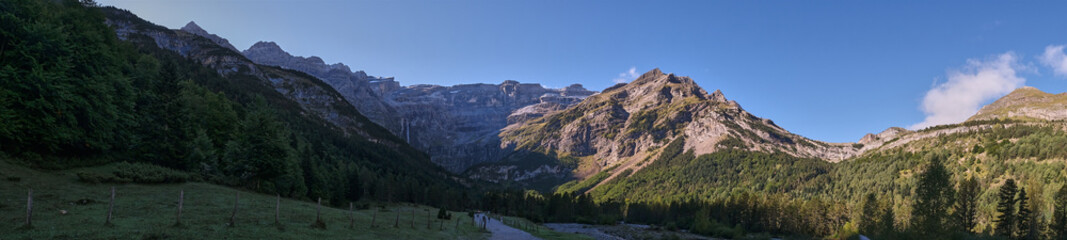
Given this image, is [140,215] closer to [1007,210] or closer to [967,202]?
[967,202]

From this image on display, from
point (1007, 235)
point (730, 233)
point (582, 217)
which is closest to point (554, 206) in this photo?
point (582, 217)

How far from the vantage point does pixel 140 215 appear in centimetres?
2803

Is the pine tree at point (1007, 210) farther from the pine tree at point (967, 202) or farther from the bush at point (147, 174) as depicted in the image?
the bush at point (147, 174)

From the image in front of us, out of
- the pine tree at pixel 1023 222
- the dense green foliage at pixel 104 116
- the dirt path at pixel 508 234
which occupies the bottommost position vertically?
the dirt path at pixel 508 234

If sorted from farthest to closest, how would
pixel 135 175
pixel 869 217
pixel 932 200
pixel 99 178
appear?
pixel 869 217, pixel 932 200, pixel 135 175, pixel 99 178

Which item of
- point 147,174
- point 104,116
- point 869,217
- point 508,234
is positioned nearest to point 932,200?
point 508,234

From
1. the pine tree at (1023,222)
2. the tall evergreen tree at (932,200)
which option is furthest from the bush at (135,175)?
the pine tree at (1023,222)

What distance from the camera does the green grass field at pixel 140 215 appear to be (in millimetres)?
22516

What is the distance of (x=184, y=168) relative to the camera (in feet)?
187

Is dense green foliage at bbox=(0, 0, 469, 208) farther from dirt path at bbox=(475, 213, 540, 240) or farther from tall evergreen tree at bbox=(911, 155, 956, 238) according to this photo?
tall evergreen tree at bbox=(911, 155, 956, 238)

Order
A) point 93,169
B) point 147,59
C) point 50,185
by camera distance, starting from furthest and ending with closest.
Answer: point 147,59 → point 93,169 → point 50,185

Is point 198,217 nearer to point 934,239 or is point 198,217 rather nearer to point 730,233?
point 934,239

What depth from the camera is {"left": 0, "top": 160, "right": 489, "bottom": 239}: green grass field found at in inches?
886

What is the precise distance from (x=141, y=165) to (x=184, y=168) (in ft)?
41.0
